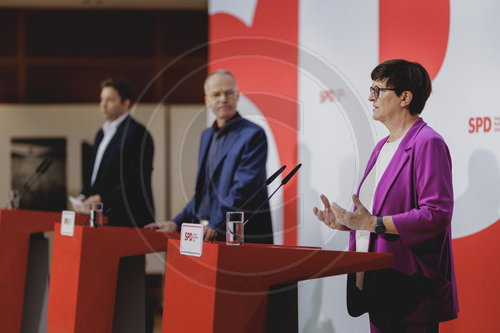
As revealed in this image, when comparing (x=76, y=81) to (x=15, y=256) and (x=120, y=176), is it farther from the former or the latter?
(x=15, y=256)

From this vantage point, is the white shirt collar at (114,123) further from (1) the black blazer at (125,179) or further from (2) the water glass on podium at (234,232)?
(2) the water glass on podium at (234,232)

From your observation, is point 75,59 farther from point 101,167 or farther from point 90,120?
point 101,167

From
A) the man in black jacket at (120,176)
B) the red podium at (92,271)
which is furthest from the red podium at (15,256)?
the red podium at (92,271)

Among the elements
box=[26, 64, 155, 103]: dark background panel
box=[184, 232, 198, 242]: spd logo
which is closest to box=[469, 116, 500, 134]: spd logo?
box=[184, 232, 198, 242]: spd logo

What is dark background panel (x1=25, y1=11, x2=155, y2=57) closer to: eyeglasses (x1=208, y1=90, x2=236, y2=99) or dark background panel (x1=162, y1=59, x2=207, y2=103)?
dark background panel (x1=162, y1=59, x2=207, y2=103)

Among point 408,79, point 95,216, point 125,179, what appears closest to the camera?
point 408,79

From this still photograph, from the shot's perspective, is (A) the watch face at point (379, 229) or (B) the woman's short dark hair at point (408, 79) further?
(B) the woman's short dark hair at point (408, 79)

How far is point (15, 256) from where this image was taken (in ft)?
10.6

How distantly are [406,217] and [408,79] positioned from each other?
49 centimetres

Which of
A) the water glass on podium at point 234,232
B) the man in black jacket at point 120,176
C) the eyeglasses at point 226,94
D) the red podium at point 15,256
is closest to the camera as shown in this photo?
the water glass on podium at point 234,232

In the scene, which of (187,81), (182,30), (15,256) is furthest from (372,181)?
(182,30)

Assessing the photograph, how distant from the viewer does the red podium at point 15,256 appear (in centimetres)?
319

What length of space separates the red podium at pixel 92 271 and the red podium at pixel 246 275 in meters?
0.73

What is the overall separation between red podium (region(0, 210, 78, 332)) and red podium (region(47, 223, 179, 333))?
0.63m
